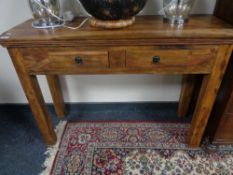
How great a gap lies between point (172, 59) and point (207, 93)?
0.28 m

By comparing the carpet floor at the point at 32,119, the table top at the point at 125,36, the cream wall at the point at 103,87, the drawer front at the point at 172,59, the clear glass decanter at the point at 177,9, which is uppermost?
the clear glass decanter at the point at 177,9

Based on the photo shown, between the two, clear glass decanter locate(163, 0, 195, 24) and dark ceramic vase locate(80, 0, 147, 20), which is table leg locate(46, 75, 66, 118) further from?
clear glass decanter locate(163, 0, 195, 24)

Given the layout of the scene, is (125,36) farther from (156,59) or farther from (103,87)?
(103,87)

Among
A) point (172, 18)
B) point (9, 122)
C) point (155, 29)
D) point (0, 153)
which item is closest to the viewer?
point (155, 29)

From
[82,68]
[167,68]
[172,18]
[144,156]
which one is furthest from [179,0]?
[144,156]

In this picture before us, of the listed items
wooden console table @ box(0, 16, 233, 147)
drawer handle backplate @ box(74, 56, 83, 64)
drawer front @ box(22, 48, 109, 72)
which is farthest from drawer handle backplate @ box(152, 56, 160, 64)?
drawer handle backplate @ box(74, 56, 83, 64)

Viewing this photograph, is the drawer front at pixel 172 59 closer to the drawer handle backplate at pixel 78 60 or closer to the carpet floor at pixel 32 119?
the drawer handle backplate at pixel 78 60

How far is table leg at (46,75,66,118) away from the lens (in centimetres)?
125

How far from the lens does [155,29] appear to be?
32.2 inches

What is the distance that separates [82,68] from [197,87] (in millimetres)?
852

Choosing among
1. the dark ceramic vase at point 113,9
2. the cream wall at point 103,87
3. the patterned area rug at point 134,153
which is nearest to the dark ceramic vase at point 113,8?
the dark ceramic vase at point 113,9

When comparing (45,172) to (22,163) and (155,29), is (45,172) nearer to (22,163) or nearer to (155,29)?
(22,163)

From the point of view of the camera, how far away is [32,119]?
4.71ft

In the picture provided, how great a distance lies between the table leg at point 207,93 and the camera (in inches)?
30.7
